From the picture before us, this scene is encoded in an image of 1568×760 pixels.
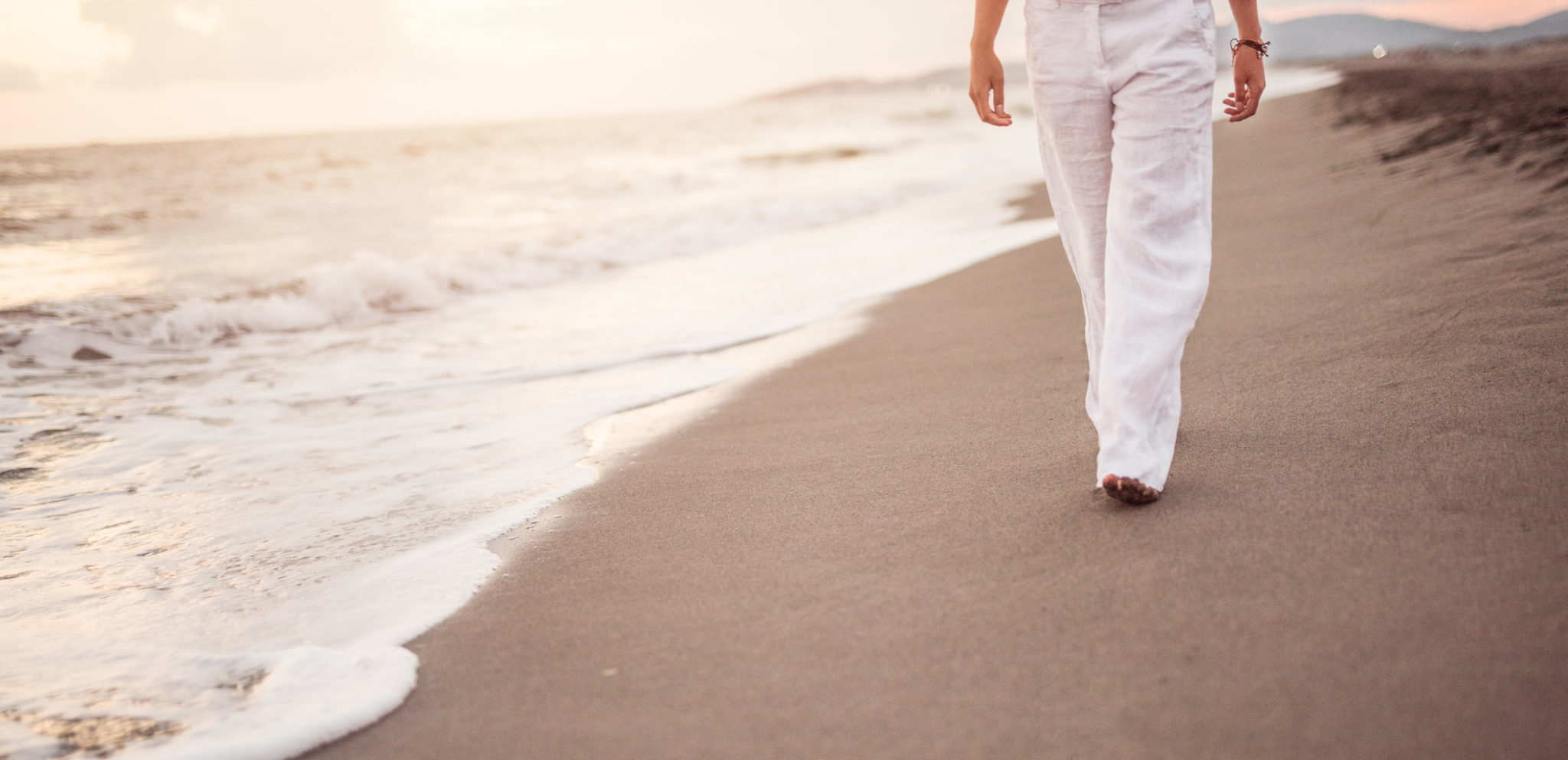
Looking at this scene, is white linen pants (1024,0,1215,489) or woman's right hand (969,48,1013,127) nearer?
white linen pants (1024,0,1215,489)

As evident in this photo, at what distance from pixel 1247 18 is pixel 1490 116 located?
634 centimetres

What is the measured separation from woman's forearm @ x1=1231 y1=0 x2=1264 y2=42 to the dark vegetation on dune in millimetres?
3086

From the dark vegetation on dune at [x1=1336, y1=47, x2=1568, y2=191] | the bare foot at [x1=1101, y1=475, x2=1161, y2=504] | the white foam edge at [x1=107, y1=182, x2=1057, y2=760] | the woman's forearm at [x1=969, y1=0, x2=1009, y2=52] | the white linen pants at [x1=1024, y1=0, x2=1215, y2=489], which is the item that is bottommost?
the dark vegetation on dune at [x1=1336, y1=47, x2=1568, y2=191]

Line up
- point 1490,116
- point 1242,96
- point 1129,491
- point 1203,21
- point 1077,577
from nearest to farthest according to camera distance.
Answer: point 1077,577 < point 1203,21 < point 1129,491 < point 1242,96 < point 1490,116

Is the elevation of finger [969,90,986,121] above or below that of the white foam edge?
above

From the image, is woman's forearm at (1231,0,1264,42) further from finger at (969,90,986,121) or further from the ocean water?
the ocean water

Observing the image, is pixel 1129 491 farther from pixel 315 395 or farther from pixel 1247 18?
pixel 315 395

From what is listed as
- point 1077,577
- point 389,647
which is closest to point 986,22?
point 1077,577

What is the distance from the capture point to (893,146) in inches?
904

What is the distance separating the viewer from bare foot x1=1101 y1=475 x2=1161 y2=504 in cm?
203

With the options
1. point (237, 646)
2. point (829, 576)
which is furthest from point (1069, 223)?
point (237, 646)

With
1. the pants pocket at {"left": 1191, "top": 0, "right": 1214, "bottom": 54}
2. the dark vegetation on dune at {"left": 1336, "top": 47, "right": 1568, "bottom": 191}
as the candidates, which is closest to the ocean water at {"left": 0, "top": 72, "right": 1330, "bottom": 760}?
the pants pocket at {"left": 1191, "top": 0, "right": 1214, "bottom": 54}

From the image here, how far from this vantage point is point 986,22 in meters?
2.12

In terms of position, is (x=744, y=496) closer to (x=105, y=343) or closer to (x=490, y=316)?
(x=490, y=316)
